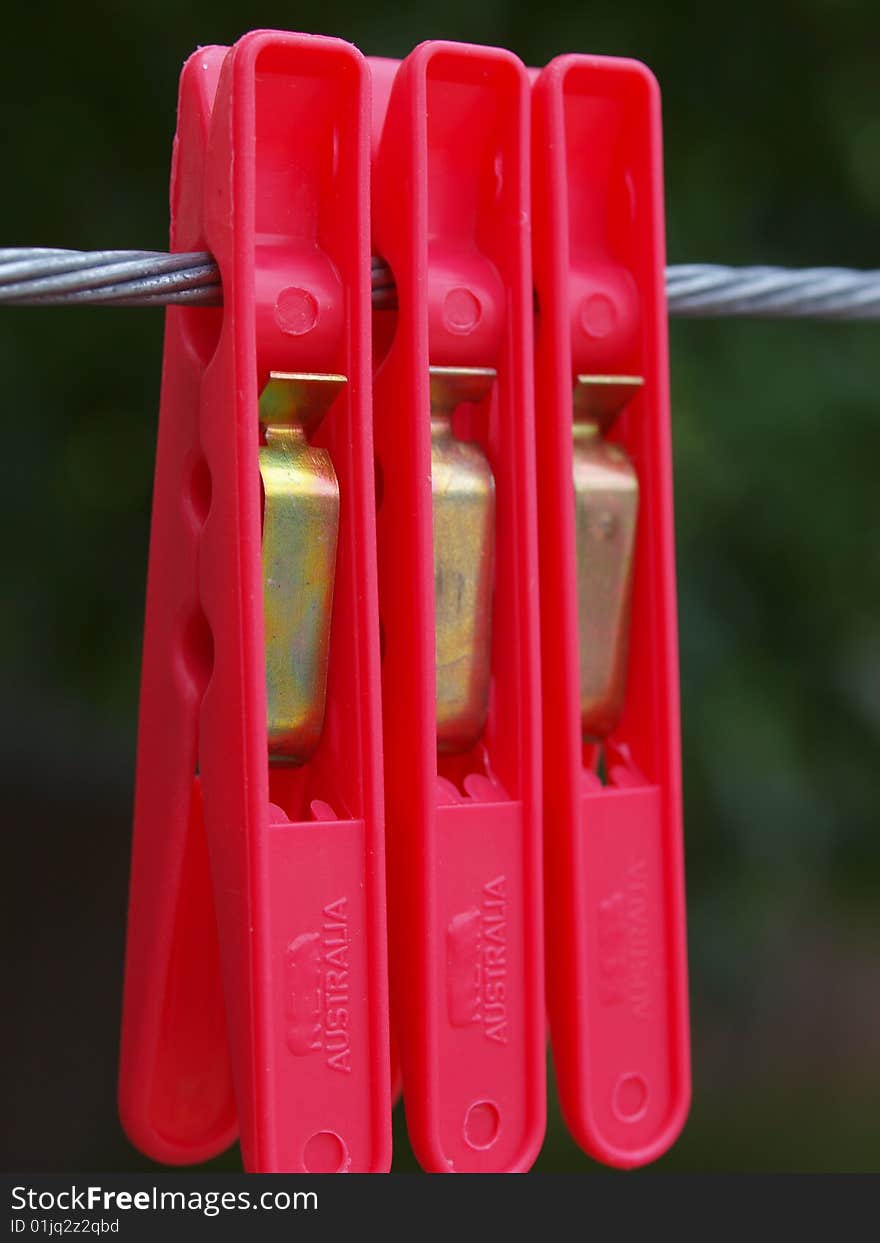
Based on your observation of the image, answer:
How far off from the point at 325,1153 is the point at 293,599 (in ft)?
0.80

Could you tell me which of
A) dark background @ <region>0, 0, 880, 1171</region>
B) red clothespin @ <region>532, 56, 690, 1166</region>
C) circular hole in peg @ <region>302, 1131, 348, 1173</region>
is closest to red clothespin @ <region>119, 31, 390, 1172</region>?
circular hole in peg @ <region>302, 1131, 348, 1173</region>

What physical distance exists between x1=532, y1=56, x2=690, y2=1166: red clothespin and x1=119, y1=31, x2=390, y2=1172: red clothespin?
107mm

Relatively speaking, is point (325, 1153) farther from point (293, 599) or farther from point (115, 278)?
point (115, 278)

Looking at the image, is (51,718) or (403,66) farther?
(51,718)

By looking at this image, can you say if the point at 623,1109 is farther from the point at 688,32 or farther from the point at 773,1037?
the point at 773,1037

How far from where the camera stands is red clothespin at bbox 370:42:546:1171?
2.04 feet

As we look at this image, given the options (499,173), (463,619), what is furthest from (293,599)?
(499,173)

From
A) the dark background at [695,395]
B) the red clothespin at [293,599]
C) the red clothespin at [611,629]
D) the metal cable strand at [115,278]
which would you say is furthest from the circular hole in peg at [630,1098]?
the dark background at [695,395]

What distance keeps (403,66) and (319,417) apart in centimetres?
16

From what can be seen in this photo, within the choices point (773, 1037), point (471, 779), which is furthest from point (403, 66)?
point (773, 1037)

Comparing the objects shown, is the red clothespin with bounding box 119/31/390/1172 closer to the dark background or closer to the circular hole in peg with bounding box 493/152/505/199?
the circular hole in peg with bounding box 493/152/505/199

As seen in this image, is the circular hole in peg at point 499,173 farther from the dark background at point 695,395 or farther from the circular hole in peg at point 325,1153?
the dark background at point 695,395

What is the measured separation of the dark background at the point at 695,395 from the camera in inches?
65.9

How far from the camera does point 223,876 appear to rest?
0.61 meters
